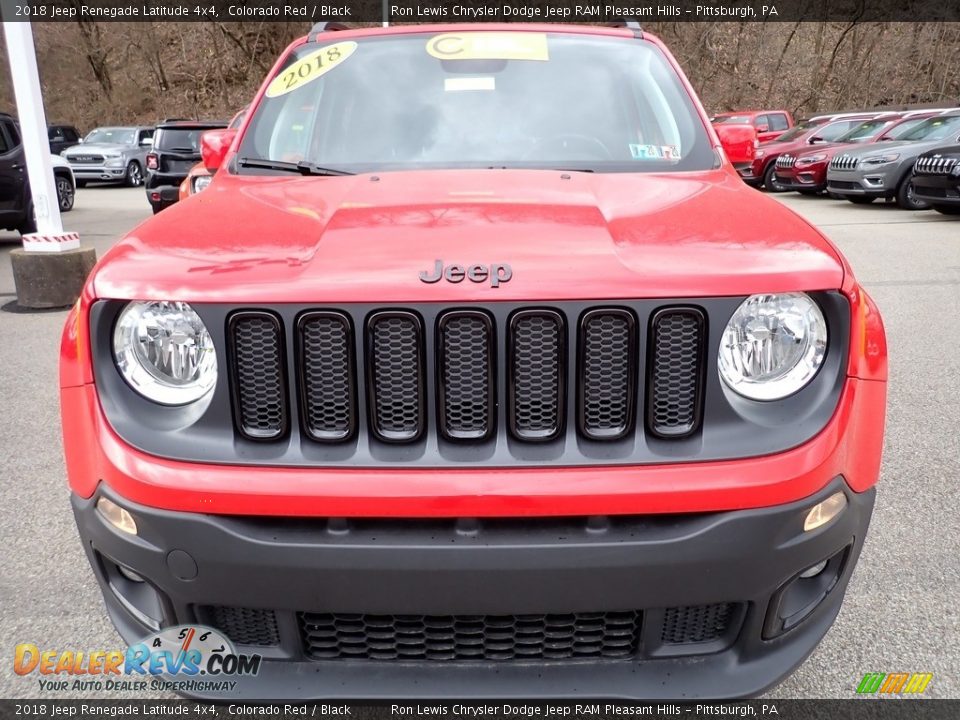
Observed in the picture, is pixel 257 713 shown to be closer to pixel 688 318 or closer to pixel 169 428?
pixel 169 428

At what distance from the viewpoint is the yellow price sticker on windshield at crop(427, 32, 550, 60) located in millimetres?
3078

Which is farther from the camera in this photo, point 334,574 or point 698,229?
point 698,229

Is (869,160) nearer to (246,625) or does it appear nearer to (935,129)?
(935,129)

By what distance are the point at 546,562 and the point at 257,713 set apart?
1.10 m

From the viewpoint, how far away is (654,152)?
2.79 meters

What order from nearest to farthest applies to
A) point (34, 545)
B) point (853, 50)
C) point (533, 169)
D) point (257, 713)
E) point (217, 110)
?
point (257, 713) < point (533, 169) < point (34, 545) < point (853, 50) < point (217, 110)

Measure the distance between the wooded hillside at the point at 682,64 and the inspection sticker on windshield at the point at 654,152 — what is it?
121 feet

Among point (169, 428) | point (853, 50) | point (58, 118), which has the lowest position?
point (58, 118)

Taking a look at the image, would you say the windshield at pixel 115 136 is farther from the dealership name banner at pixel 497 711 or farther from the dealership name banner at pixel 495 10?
the dealership name banner at pixel 497 711

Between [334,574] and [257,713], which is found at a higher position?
[334,574]

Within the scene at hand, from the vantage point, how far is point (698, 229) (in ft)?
6.29

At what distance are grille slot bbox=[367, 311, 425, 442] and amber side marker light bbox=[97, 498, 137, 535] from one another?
1.80 ft

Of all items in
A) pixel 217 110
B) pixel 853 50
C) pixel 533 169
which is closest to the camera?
pixel 533 169

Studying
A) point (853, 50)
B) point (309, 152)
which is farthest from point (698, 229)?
point (853, 50)
